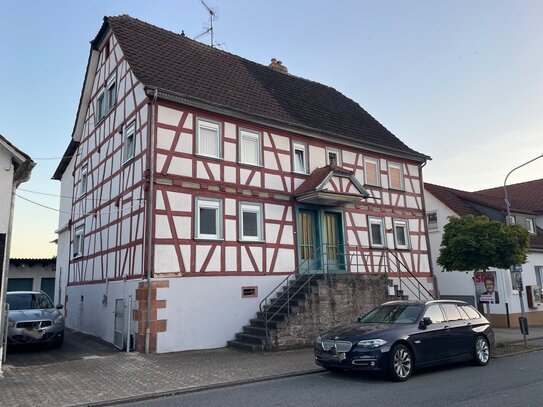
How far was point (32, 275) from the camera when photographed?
1112 inches

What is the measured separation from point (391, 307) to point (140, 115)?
9465 millimetres

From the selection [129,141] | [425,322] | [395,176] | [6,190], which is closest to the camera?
[425,322]

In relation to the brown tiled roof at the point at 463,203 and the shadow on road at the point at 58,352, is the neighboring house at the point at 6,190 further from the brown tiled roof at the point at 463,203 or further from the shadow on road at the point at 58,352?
the brown tiled roof at the point at 463,203

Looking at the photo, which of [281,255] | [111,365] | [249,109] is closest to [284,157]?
[249,109]

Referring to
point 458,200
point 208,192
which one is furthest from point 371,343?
point 458,200

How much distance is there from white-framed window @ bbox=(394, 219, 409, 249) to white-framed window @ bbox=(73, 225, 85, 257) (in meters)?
12.9

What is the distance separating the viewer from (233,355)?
12.6 m

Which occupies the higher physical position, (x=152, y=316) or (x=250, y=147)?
(x=250, y=147)

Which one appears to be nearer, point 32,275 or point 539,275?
point 539,275

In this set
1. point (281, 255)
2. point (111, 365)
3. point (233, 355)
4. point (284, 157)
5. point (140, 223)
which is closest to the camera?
point (111, 365)

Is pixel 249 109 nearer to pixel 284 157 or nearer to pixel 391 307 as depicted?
pixel 284 157

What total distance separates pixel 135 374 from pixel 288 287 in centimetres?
613

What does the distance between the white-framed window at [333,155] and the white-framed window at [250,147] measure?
3.31 meters

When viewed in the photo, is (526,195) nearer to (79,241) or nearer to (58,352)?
(79,241)
